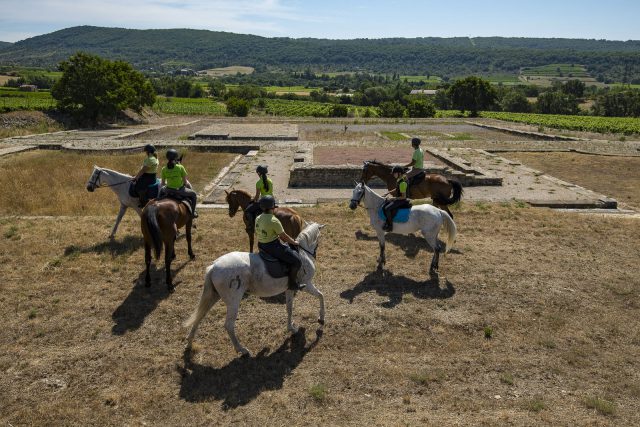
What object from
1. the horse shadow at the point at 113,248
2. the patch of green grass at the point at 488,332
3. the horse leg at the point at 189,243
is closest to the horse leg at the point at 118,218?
the horse shadow at the point at 113,248


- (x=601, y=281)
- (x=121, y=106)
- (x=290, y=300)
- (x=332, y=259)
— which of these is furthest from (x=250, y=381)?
(x=121, y=106)

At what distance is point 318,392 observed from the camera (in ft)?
18.5

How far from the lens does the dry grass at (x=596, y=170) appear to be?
17.4 meters

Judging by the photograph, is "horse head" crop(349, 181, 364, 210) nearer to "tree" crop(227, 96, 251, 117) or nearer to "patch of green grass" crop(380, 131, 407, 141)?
"patch of green grass" crop(380, 131, 407, 141)

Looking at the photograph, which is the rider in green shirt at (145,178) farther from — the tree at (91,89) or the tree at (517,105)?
the tree at (517,105)

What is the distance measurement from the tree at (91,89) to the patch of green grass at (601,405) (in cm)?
4041

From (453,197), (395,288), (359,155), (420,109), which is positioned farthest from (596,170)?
(420,109)

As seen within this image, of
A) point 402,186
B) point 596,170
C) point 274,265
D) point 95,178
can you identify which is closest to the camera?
point 274,265

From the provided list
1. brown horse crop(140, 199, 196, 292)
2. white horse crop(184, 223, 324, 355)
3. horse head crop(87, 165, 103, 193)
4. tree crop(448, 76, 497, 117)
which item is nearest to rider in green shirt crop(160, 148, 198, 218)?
brown horse crop(140, 199, 196, 292)

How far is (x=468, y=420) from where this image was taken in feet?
17.1

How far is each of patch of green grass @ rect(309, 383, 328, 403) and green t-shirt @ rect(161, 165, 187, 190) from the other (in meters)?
5.41

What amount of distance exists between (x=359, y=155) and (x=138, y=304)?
57.4 ft

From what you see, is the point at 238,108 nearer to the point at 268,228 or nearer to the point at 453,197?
the point at 453,197

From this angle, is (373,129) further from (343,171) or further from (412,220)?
(412,220)
